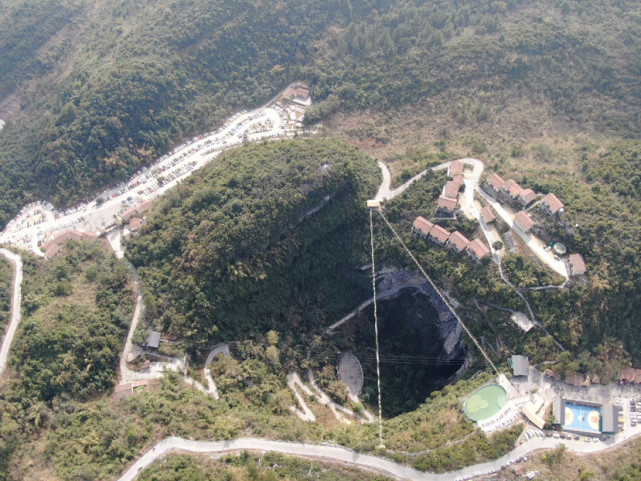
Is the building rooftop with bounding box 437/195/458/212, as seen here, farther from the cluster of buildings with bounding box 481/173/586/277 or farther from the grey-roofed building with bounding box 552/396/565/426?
the grey-roofed building with bounding box 552/396/565/426

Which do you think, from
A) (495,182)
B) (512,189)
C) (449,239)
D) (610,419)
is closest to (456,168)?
(495,182)

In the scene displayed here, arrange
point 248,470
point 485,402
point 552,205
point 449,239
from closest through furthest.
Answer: point 248,470 → point 485,402 → point 552,205 → point 449,239

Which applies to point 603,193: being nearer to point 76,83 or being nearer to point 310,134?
point 310,134

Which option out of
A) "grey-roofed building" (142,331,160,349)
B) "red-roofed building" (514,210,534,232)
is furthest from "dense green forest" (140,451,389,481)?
"red-roofed building" (514,210,534,232)

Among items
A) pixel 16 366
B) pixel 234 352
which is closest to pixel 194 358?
pixel 234 352

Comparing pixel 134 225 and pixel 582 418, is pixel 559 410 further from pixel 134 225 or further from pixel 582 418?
pixel 134 225
